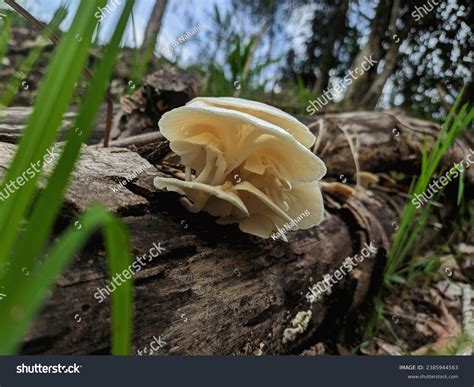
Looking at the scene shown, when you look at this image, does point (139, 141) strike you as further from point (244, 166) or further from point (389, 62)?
point (389, 62)

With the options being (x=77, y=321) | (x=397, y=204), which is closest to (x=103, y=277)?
(x=77, y=321)

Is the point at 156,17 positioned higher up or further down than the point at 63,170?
higher up

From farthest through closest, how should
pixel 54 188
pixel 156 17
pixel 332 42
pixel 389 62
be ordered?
pixel 332 42 < pixel 389 62 < pixel 156 17 < pixel 54 188

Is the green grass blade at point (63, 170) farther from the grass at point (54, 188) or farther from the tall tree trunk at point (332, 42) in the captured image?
the tall tree trunk at point (332, 42)

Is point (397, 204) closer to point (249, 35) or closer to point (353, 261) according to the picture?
point (353, 261)
